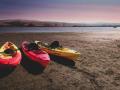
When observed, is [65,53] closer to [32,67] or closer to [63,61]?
[63,61]

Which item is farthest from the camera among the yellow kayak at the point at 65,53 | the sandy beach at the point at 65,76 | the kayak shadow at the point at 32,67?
the yellow kayak at the point at 65,53

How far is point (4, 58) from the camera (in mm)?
11375

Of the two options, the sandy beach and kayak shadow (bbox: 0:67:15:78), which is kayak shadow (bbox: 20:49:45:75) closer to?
the sandy beach

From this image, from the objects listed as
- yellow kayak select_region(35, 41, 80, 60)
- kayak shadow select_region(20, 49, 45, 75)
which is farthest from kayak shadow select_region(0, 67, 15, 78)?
yellow kayak select_region(35, 41, 80, 60)

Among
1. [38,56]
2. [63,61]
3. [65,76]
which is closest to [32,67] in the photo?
[38,56]

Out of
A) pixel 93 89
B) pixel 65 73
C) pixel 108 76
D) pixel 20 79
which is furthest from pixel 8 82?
pixel 108 76

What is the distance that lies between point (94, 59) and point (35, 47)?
5089 millimetres

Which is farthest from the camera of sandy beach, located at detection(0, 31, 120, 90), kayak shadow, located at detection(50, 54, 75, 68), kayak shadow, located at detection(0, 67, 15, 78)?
kayak shadow, located at detection(50, 54, 75, 68)

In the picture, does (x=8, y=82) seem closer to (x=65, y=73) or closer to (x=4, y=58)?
(x=4, y=58)

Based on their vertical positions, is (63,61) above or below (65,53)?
below

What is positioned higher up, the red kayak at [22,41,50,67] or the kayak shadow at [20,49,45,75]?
the red kayak at [22,41,50,67]

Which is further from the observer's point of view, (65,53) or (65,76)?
(65,53)

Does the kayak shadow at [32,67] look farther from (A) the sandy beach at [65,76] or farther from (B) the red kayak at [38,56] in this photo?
(B) the red kayak at [38,56]

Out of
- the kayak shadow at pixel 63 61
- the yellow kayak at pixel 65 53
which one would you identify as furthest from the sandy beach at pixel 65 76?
the yellow kayak at pixel 65 53
